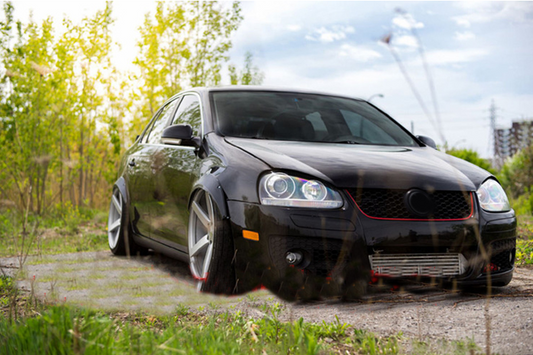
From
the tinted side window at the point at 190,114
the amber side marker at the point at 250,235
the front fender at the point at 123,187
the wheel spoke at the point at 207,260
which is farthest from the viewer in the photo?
the front fender at the point at 123,187

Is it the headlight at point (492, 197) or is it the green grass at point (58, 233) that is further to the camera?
the green grass at point (58, 233)

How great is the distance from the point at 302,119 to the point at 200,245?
141 cm

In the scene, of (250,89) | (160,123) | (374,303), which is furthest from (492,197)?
(160,123)

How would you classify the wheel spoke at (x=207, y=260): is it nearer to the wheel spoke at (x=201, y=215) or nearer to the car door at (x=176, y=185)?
the wheel spoke at (x=201, y=215)

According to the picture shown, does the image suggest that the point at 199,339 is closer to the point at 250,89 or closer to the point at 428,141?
the point at 250,89

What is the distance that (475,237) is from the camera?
144 inches

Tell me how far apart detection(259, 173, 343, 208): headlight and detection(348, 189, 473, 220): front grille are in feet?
0.48

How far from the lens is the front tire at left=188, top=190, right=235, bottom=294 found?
145 inches

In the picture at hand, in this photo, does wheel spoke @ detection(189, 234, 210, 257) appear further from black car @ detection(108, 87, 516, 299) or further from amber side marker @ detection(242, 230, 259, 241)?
amber side marker @ detection(242, 230, 259, 241)

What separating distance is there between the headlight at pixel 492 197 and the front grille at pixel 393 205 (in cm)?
26

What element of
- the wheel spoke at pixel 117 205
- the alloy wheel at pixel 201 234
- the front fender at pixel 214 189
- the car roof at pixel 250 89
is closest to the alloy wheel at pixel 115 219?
the wheel spoke at pixel 117 205

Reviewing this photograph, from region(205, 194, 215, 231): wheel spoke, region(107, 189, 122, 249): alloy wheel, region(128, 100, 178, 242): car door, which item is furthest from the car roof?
region(107, 189, 122, 249): alloy wheel

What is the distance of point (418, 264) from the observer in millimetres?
3566

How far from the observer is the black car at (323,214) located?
3.44m
